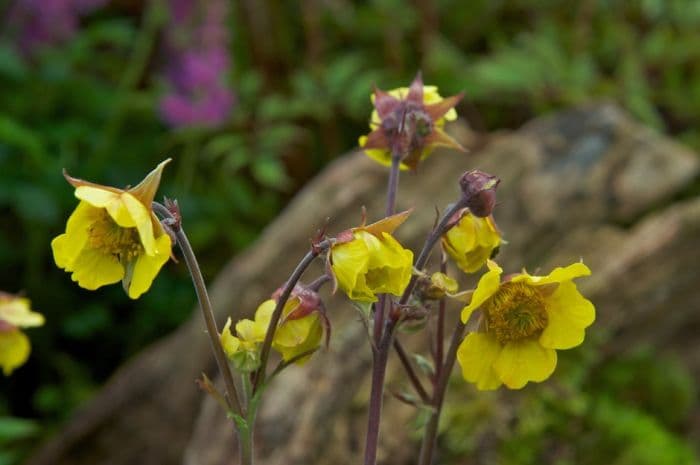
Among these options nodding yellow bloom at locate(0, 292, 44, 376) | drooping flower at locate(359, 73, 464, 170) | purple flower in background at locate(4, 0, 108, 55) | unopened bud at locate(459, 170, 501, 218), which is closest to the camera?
unopened bud at locate(459, 170, 501, 218)

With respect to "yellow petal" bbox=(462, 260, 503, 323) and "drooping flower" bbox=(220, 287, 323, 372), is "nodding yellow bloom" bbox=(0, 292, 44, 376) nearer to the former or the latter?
"drooping flower" bbox=(220, 287, 323, 372)

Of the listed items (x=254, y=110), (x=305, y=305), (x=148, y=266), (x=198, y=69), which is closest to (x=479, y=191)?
(x=305, y=305)

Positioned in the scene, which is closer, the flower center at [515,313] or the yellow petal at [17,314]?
the flower center at [515,313]

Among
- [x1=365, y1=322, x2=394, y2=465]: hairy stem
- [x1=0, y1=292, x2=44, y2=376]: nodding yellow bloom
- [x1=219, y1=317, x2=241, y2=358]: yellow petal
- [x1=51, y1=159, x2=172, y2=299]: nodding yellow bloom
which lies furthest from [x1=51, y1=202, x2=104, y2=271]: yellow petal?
[x1=0, y1=292, x2=44, y2=376]: nodding yellow bloom

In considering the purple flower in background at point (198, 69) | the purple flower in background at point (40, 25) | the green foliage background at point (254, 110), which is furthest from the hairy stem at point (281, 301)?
the purple flower in background at point (40, 25)

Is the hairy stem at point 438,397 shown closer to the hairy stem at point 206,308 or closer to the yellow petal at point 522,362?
the yellow petal at point 522,362

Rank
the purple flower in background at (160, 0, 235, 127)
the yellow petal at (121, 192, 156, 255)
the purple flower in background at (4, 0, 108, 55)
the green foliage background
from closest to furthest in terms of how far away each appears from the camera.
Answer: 1. the yellow petal at (121, 192, 156, 255)
2. the green foliage background
3. the purple flower in background at (160, 0, 235, 127)
4. the purple flower in background at (4, 0, 108, 55)

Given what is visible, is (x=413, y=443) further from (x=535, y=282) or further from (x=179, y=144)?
(x=179, y=144)
